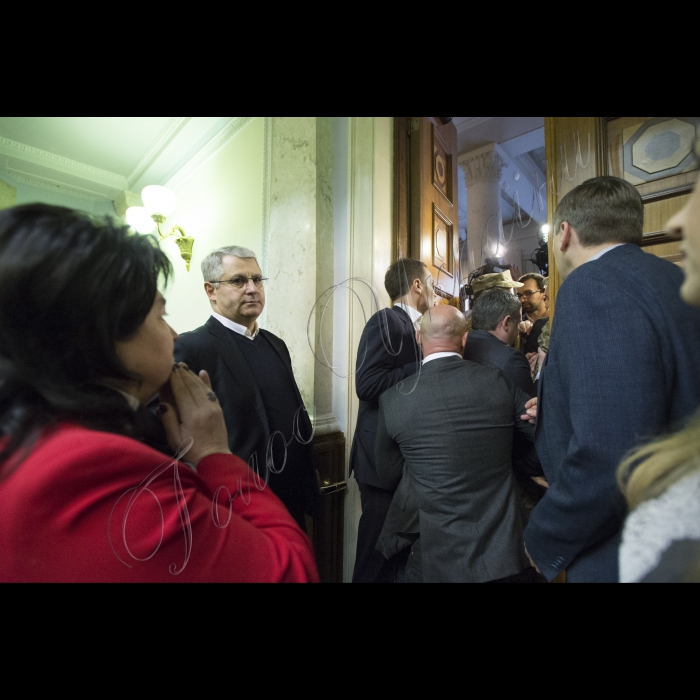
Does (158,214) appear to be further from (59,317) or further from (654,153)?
(654,153)

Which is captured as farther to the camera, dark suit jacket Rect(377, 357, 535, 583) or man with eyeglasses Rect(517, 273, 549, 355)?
man with eyeglasses Rect(517, 273, 549, 355)

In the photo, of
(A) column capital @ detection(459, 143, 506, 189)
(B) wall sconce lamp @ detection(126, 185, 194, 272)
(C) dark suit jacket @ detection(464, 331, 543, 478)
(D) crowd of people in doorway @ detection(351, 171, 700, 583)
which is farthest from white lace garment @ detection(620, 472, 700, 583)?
(B) wall sconce lamp @ detection(126, 185, 194, 272)

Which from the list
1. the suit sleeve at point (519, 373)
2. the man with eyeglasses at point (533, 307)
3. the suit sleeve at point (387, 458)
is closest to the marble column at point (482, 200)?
the man with eyeglasses at point (533, 307)

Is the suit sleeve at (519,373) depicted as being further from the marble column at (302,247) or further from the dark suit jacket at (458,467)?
the marble column at (302,247)

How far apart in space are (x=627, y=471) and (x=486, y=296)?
380 millimetres

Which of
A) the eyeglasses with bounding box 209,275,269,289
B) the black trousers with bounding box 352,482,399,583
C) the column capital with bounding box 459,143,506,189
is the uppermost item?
the column capital with bounding box 459,143,506,189

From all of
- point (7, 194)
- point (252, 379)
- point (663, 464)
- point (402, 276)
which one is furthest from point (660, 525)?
point (7, 194)

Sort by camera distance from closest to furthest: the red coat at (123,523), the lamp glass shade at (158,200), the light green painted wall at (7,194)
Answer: the red coat at (123,523) < the light green painted wall at (7,194) < the lamp glass shade at (158,200)

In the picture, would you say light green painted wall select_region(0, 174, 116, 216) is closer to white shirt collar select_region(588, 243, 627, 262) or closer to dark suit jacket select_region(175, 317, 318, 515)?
dark suit jacket select_region(175, 317, 318, 515)

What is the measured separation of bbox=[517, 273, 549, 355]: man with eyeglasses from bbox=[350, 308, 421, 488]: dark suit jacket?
0.24 meters

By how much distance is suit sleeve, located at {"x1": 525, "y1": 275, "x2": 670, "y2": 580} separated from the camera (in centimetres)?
54

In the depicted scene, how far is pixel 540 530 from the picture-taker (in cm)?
60

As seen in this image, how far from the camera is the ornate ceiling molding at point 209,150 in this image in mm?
738
